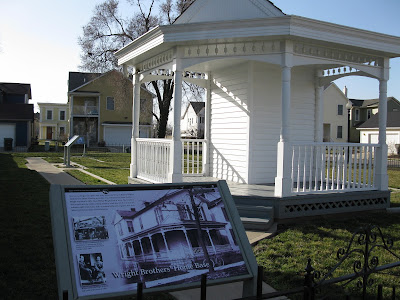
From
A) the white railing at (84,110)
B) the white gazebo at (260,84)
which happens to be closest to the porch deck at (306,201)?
the white gazebo at (260,84)

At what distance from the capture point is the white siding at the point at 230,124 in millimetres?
9148

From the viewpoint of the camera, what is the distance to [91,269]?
2439 mm

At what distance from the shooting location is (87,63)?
3161 cm

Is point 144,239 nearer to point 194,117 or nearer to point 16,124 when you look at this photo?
point 16,124

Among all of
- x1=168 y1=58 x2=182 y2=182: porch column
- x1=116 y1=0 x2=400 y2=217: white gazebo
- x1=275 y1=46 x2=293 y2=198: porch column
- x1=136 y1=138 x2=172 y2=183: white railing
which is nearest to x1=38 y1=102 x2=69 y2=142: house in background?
x1=136 y1=138 x2=172 y2=183: white railing

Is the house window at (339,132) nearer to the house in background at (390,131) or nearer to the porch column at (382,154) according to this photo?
the house in background at (390,131)

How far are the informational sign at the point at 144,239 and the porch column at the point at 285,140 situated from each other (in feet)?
13.7

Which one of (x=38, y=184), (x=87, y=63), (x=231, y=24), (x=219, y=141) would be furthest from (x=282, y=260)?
(x=87, y=63)

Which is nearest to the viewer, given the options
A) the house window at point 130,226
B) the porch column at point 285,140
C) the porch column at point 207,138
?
the house window at point 130,226

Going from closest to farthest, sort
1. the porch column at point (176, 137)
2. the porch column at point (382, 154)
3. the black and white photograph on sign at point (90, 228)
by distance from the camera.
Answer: the black and white photograph on sign at point (90, 228)
the porch column at point (176, 137)
the porch column at point (382, 154)

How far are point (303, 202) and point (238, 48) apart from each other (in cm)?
317

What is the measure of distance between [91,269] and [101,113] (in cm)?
4059

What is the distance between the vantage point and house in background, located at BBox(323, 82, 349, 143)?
1811 inches

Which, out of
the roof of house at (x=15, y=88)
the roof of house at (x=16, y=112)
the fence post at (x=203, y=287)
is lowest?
the fence post at (x=203, y=287)
